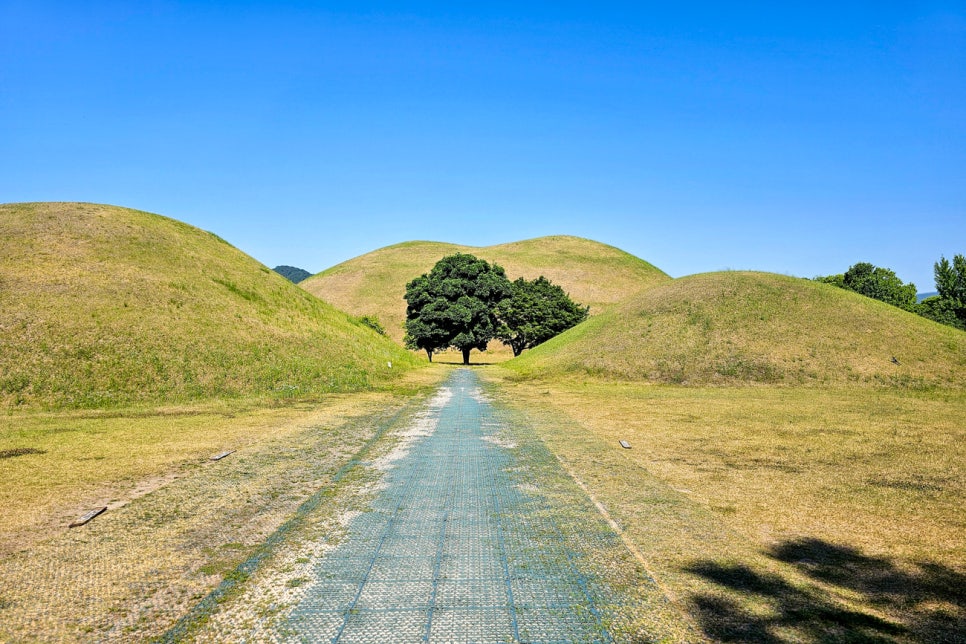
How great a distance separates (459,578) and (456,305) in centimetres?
6227

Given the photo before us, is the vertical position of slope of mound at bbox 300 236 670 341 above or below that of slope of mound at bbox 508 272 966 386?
above

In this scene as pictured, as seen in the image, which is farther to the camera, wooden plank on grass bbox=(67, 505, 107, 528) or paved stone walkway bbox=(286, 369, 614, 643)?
wooden plank on grass bbox=(67, 505, 107, 528)

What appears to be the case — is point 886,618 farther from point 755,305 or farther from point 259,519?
point 755,305

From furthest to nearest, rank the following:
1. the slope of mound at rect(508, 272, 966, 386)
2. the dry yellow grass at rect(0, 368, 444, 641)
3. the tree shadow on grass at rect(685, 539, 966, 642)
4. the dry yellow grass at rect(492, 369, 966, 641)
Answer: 1. the slope of mound at rect(508, 272, 966, 386)
2. the dry yellow grass at rect(0, 368, 444, 641)
3. the dry yellow grass at rect(492, 369, 966, 641)
4. the tree shadow on grass at rect(685, 539, 966, 642)

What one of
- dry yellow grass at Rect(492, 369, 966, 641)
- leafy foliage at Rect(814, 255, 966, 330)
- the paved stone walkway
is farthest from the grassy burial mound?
leafy foliage at Rect(814, 255, 966, 330)

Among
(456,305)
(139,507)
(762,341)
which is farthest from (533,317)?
(139,507)

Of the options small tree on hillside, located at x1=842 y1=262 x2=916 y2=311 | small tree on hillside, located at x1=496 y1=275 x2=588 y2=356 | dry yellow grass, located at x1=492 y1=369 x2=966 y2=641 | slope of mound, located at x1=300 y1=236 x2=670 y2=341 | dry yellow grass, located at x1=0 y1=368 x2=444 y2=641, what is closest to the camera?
dry yellow grass, located at x1=492 y1=369 x2=966 y2=641

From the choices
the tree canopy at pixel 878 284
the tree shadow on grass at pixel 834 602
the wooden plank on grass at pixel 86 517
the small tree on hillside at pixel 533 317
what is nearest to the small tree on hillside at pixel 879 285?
the tree canopy at pixel 878 284

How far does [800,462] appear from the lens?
43.4ft

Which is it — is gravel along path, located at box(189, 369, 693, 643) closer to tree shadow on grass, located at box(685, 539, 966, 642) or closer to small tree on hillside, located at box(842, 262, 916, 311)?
tree shadow on grass, located at box(685, 539, 966, 642)

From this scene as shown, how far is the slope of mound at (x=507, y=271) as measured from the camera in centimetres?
12712

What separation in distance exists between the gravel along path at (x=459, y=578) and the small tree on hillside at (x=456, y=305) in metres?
57.7

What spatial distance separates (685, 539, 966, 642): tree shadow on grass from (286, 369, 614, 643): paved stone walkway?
1462mm

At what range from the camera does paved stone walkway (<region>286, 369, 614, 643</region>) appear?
551 cm
